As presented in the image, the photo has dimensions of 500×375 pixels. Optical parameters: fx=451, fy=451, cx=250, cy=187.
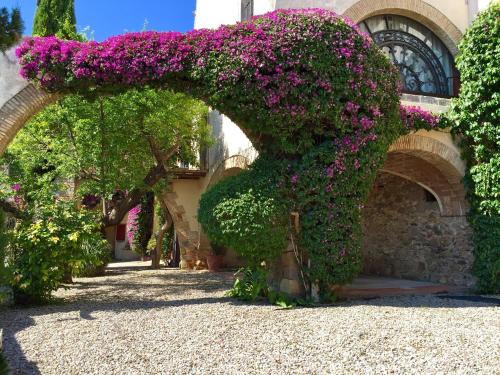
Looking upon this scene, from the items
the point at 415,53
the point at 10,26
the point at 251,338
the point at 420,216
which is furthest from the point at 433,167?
the point at 10,26

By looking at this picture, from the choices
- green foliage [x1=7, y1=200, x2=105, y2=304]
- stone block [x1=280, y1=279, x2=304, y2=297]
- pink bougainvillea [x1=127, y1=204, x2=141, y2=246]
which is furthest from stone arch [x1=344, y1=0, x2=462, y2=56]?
pink bougainvillea [x1=127, y1=204, x2=141, y2=246]

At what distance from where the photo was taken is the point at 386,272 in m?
9.85

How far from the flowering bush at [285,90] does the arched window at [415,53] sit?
2308 millimetres

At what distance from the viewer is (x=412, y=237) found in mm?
9273

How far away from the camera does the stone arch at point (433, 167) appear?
7.64 metres

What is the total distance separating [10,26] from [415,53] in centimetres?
785

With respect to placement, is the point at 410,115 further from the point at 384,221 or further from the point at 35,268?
the point at 35,268

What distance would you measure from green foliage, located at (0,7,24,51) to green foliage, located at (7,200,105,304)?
13.0 feet

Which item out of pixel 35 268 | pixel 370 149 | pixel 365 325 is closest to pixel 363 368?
pixel 365 325

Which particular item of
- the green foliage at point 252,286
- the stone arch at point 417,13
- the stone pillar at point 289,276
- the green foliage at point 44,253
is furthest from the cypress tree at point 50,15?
the stone pillar at point 289,276

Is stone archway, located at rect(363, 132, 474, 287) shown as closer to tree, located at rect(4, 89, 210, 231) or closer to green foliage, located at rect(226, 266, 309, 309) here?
green foliage, located at rect(226, 266, 309, 309)

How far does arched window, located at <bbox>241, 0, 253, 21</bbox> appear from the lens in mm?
8367

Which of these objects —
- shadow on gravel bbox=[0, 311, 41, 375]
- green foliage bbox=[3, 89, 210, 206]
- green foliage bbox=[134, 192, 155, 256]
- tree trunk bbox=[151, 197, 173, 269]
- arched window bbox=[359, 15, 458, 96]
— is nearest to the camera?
shadow on gravel bbox=[0, 311, 41, 375]

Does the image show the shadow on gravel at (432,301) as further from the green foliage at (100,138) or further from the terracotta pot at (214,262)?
the terracotta pot at (214,262)
